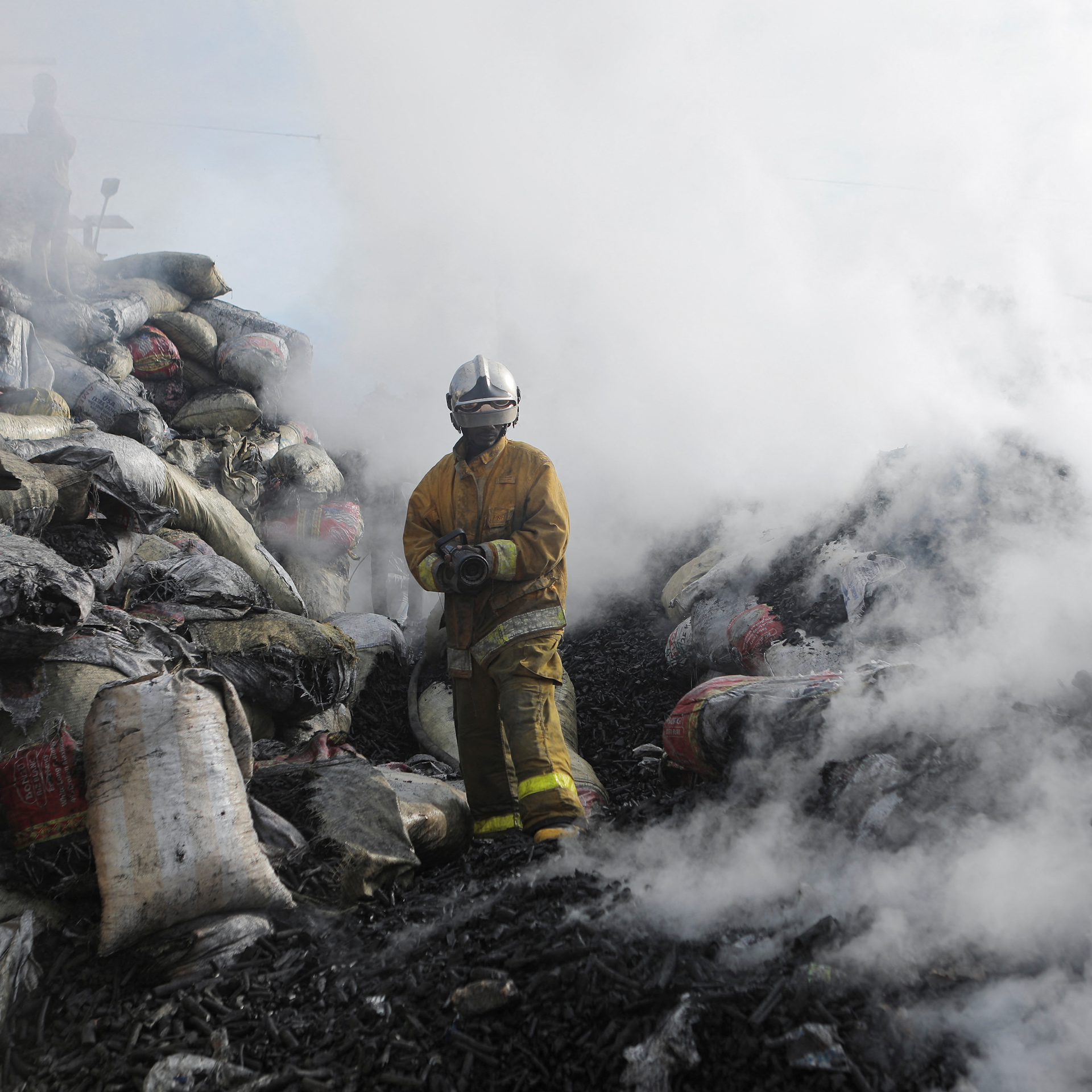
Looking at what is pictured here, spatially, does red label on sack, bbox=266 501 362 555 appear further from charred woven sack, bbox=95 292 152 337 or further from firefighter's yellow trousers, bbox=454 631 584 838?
firefighter's yellow trousers, bbox=454 631 584 838

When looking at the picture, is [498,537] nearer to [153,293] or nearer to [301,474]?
[301,474]

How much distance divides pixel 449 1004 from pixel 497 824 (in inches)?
A: 55.0

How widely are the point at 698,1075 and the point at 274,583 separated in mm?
3853

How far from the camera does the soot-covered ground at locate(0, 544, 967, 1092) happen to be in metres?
1.44

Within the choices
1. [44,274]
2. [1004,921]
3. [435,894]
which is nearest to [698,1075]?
[1004,921]

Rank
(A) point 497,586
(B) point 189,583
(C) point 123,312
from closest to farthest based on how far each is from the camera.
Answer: (A) point 497,586 → (B) point 189,583 → (C) point 123,312

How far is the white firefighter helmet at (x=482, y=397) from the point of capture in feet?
10.4

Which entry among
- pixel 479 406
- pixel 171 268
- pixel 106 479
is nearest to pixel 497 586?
pixel 479 406

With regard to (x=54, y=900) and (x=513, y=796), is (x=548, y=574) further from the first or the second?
(x=54, y=900)

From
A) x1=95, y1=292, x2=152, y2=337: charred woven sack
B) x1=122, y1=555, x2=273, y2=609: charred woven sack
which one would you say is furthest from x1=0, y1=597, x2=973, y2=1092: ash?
x1=95, y1=292, x2=152, y2=337: charred woven sack

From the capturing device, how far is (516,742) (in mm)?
2900

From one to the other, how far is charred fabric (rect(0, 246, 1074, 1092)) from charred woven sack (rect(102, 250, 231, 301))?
3.67 metres

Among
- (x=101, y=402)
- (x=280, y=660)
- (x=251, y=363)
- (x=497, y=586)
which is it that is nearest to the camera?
(x=497, y=586)

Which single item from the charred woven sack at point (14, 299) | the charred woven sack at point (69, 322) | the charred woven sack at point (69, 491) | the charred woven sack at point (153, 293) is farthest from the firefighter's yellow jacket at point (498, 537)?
the charred woven sack at point (153, 293)
